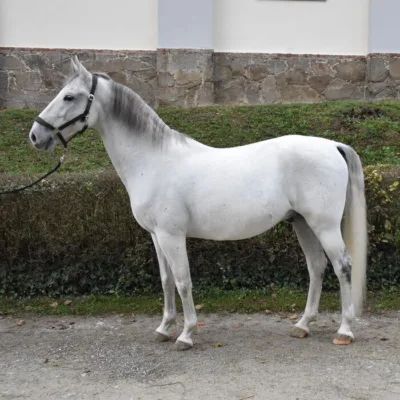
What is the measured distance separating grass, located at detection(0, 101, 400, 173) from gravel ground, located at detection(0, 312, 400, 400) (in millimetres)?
2915

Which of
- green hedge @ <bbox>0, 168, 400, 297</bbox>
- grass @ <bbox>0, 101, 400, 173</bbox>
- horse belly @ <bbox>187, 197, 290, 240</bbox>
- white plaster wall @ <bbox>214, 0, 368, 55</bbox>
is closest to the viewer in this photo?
horse belly @ <bbox>187, 197, 290, 240</bbox>

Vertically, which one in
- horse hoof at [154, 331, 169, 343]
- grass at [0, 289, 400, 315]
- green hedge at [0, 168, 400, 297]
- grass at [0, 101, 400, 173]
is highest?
grass at [0, 101, 400, 173]

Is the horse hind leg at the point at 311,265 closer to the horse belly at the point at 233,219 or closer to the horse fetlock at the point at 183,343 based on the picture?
the horse belly at the point at 233,219

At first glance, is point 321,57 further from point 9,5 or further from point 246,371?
point 246,371

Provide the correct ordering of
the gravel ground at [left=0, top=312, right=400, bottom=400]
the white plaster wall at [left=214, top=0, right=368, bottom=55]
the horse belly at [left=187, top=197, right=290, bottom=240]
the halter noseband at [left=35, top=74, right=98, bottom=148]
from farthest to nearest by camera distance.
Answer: the white plaster wall at [left=214, top=0, right=368, bottom=55] → the horse belly at [left=187, top=197, right=290, bottom=240] → the halter noseband at [left=35, top=74, right=98, bottom=148] → the gravel ground at [left=0, top=312, right=400, bottom=400]

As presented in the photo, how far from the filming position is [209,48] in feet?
32.9

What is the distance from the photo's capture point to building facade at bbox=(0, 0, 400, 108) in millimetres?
9906

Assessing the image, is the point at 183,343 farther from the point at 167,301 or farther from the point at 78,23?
the point at 78,23

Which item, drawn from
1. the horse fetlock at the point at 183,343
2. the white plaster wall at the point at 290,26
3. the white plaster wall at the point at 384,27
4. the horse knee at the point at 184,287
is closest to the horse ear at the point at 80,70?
the horse knee at the point at 184,287

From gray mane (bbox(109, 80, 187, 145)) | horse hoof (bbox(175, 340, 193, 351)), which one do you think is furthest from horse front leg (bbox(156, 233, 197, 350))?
gray mane (bbox(109, 80, 187, 145))

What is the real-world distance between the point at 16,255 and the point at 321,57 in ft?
24.2

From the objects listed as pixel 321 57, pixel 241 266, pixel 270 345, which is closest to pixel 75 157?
pixel 241 266

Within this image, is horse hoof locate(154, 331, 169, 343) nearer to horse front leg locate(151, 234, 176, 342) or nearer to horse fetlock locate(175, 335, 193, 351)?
horse front leg locate(151, 234, 176, 342)

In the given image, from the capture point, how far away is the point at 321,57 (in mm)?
10406
